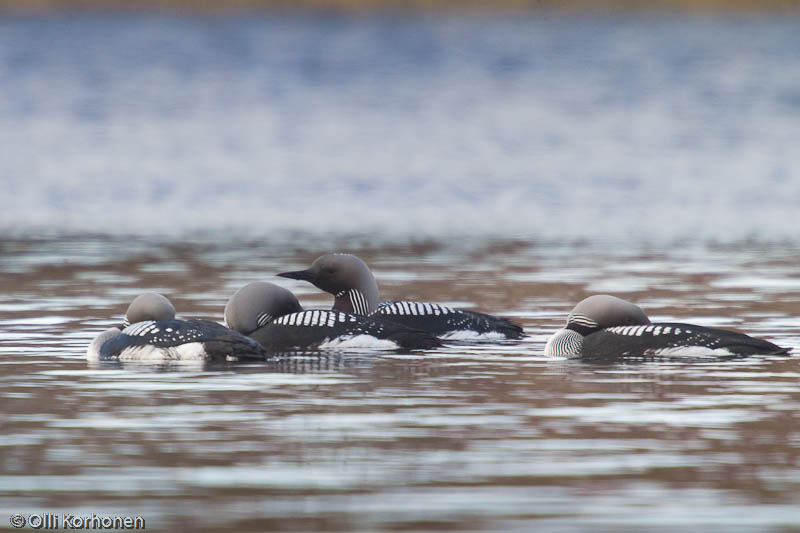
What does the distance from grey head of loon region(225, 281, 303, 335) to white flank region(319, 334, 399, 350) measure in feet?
1.57

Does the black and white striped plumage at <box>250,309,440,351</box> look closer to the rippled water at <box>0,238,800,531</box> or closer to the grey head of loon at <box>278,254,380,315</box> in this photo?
the rippled water at <box>0,238,800,531</box>

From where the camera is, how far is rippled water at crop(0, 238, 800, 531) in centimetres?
595

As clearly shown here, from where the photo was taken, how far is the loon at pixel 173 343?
9.40 m

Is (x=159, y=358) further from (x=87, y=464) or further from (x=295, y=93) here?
(x=295, y=93)

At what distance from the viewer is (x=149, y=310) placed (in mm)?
10094

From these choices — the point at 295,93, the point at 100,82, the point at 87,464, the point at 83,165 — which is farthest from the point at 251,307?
the point at 100,82

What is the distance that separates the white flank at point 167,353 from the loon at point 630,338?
1788mm

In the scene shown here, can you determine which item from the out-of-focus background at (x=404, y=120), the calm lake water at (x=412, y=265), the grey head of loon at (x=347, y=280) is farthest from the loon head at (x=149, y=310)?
the out-of-focus background at (x=404, y=120)

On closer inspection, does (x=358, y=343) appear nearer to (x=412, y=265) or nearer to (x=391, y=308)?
(x=391, y=308)

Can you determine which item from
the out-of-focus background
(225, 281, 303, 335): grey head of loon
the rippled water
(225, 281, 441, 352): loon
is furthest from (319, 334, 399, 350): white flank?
the out-of-focus background

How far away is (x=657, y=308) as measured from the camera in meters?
12.0

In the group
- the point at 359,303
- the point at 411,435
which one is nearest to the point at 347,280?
the point at 359,303

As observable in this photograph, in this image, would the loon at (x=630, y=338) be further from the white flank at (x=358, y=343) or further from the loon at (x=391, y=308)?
the white flank at (x=358, y=343)

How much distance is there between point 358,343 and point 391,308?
97 cm
